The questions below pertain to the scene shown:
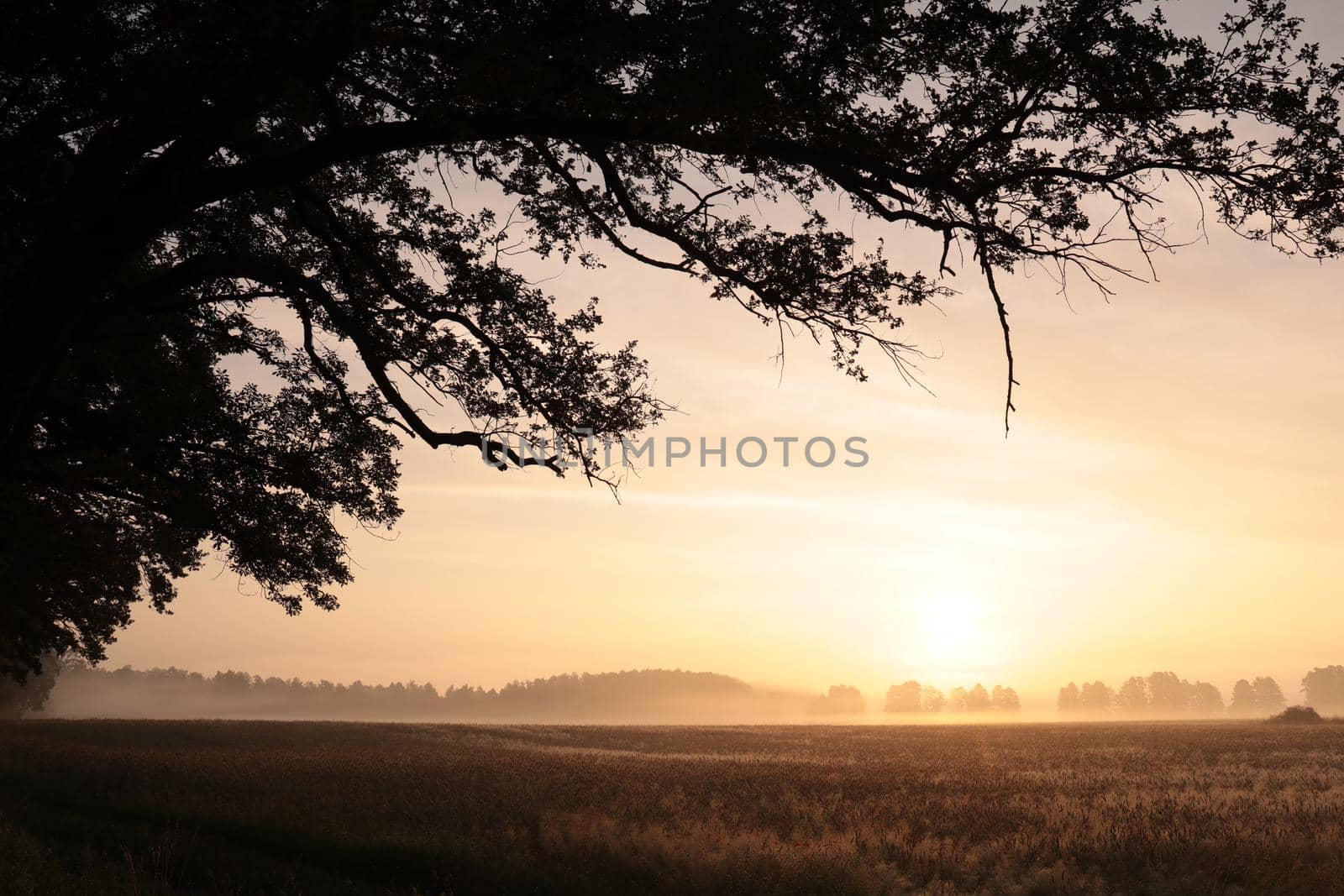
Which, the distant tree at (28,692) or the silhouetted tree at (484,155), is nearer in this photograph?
the silhouetted tree at (484,155)

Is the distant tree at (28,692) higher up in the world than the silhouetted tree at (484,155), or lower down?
lower down

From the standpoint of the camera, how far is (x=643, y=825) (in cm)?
1678

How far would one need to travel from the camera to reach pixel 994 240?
771cm

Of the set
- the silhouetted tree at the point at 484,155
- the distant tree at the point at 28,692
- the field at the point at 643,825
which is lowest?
the distant tree at the point at 28,692

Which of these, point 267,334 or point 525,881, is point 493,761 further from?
point 267,334

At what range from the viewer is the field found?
12547 millimetres

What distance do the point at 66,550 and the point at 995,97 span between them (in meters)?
14.7

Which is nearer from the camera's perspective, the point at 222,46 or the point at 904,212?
the point at 222,46

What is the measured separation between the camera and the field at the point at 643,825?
12547 mm

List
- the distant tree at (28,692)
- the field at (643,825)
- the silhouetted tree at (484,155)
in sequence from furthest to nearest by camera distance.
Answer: the distant tree at (28,692) < the field at (643,825) < the silhouetted tree at (484,155)

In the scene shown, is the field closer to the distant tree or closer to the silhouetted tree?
the silhouetted tree

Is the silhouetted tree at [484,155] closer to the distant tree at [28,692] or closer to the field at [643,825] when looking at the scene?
the field at [643,825]

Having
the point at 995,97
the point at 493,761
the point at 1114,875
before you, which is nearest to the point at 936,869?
the point at 1114,875

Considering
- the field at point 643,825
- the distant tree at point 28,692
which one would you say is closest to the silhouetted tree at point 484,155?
the field at point 643,825
